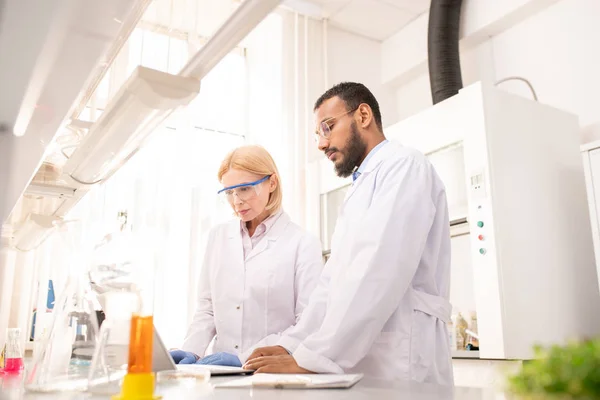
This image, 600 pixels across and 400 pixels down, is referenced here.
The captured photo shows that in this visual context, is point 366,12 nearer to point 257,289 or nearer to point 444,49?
point 444,49

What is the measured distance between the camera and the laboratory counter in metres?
0.69

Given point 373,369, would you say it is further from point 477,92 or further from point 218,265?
point 477,92

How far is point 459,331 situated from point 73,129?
2.08m

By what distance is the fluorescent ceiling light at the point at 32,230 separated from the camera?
154 centimetres

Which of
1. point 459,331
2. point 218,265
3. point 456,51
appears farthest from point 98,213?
point 456,51

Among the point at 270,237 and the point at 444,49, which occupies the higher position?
the point at 444,49

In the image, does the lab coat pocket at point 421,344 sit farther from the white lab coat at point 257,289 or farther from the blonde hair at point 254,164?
the blonde hair at point 254,164

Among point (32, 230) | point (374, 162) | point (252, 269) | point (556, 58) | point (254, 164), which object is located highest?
point (556, 58)

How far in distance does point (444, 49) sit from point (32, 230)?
2358 mm

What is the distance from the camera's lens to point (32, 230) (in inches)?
64.9

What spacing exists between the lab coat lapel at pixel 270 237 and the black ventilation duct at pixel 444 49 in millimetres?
1468

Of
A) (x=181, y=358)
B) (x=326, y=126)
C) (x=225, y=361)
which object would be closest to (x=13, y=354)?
(x=181, y=358)

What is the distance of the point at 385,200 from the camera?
1324 mm

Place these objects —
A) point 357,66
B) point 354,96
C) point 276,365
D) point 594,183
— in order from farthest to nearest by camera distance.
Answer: point 357,66 < point 594,183 < point 354,96 < point 276,365
